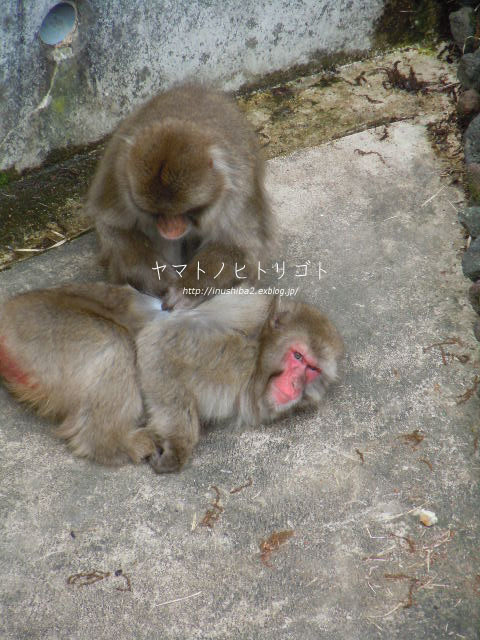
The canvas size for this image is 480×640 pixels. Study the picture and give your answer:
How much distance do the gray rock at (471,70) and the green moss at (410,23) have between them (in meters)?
0.52

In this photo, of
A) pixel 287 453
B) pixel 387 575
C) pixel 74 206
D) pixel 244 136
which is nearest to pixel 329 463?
pixel 287 453

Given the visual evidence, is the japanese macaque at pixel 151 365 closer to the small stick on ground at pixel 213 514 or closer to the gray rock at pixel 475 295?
the small stick on ground at pixel 213 514

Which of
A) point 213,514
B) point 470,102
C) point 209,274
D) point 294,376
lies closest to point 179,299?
point 209,274

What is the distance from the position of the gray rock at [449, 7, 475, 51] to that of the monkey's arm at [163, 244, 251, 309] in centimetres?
222

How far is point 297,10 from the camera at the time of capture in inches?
187

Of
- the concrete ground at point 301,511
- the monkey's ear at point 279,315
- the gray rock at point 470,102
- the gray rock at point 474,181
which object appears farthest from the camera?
the gray rock at point 470,102

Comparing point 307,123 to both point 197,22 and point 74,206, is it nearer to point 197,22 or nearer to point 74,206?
point 197,22

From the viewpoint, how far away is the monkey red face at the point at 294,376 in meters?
3.21

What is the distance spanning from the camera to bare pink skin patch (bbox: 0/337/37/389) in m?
3.10

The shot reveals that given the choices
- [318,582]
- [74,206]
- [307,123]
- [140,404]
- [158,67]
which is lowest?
[318,582]

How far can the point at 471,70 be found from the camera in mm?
4668

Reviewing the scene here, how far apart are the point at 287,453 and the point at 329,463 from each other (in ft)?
0.55

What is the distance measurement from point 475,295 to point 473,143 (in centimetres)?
110

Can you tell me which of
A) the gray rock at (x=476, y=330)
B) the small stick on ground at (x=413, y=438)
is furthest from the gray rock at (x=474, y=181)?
the small stick on ground at (x=413, y=438)
